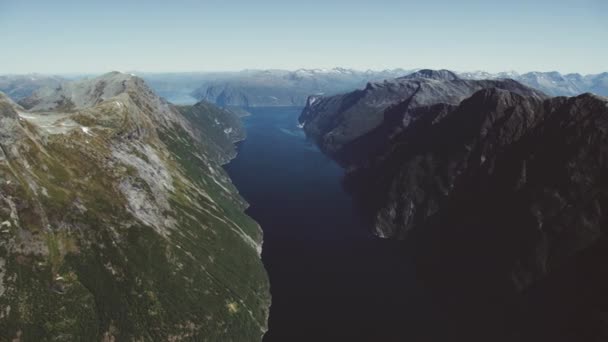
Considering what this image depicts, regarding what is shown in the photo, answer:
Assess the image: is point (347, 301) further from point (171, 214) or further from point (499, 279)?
point (171, 214)

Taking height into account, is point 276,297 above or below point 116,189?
below

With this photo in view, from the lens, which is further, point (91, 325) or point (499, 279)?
point (499, 279)

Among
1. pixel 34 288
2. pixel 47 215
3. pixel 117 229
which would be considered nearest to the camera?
pixel 34 288

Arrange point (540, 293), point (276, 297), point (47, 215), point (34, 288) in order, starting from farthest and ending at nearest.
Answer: point (276, 297), point (540, 293), point (47, 215), point (34, 288)

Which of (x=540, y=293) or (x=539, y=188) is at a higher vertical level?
(x=539, y=188)

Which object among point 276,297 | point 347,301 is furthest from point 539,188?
point 276,297

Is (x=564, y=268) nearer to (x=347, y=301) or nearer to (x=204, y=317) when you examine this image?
(x=347, y=301)

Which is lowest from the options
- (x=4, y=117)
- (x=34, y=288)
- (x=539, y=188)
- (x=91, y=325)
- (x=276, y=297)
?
(x=276, y=297)

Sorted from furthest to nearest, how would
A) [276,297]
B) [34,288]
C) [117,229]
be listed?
[276,297] → [117,229] → [34,288]

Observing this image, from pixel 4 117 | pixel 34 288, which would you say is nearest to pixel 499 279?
pixel 34 288
